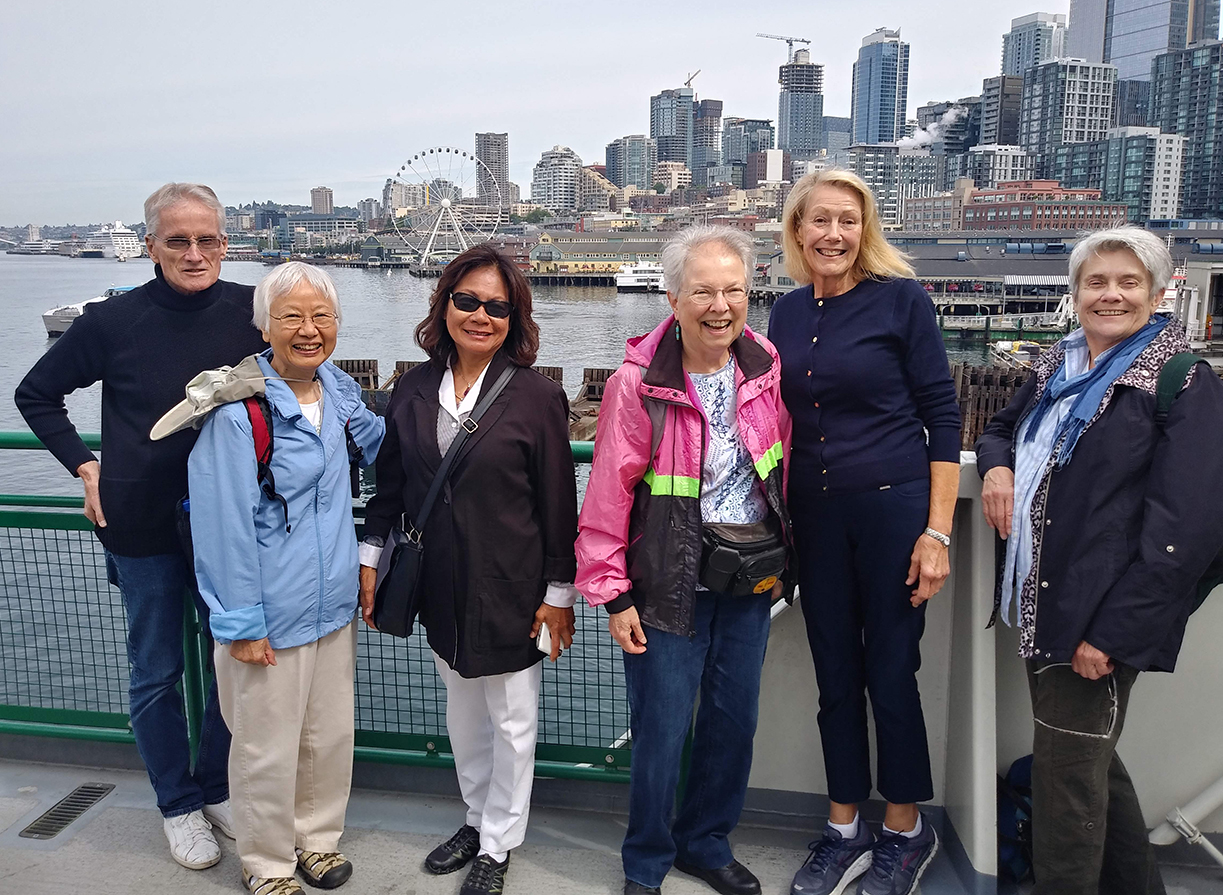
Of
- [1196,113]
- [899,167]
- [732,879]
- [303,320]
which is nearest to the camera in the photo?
[303,320]

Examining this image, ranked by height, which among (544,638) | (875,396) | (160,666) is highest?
(875,396)

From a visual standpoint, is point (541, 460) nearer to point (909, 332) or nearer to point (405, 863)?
point (909, 332)

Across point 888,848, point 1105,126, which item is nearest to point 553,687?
point 888,848

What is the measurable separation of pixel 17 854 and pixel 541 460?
1.59m

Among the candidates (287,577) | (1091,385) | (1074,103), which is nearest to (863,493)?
(1091,385)

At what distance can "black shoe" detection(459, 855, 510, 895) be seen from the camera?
225 cm

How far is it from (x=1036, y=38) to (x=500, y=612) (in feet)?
665

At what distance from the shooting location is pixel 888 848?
7.48 ft

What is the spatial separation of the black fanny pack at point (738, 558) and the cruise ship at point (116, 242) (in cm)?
15673

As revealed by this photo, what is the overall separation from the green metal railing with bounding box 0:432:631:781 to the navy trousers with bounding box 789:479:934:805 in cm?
60

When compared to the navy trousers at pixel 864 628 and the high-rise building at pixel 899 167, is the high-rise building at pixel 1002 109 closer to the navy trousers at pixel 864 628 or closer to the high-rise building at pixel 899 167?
the high-rise building at pixel 899 167

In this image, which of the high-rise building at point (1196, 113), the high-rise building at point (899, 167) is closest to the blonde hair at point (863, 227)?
the high-rise building at point (1196, 113)

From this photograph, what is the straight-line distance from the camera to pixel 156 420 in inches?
89.4

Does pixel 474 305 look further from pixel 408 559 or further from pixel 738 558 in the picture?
pixel 738 558
